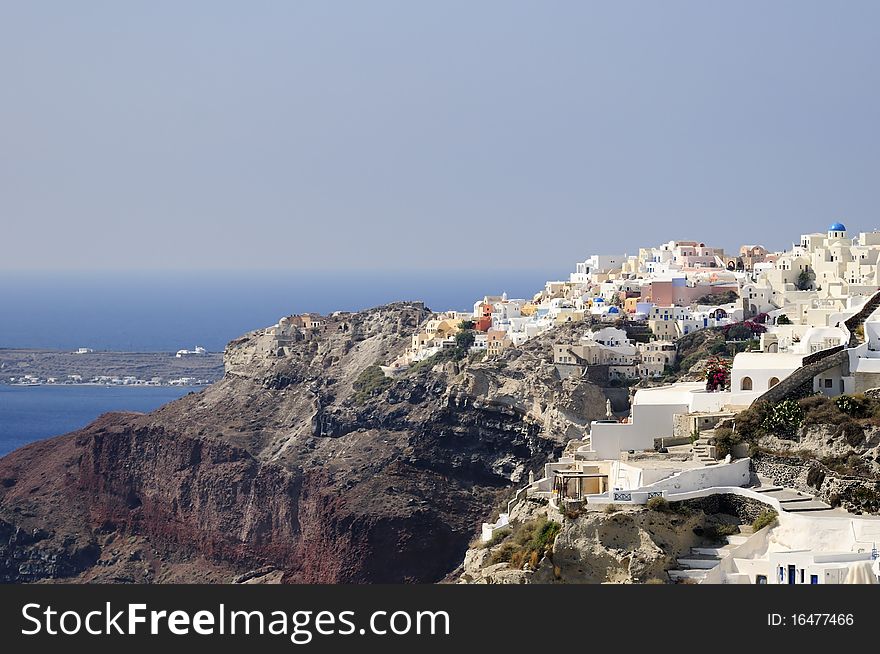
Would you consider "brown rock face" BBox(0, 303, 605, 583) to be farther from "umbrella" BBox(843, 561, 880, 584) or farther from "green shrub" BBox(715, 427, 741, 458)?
"umbrella" BBox(843, 561, 880, 584)

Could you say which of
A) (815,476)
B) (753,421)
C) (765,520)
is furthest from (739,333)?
(765,520)

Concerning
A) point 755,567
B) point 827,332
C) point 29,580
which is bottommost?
point 29,580

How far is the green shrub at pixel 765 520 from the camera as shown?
35531 mm

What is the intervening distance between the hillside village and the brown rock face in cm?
314

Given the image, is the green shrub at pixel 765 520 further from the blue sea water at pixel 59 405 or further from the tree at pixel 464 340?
the blue sea water at pixel 59 405

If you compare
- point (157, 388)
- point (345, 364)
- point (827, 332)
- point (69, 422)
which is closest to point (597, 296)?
point (345, 364)

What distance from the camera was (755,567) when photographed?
33531 mm

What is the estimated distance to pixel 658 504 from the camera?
118ft

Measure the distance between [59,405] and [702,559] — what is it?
118 meters

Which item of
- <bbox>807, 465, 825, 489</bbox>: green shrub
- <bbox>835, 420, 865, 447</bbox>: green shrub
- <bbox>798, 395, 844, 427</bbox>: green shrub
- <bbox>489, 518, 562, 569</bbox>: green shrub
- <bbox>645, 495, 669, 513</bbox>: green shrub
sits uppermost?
<bbox>798, 395, 844, 427</bbox>: green shrub

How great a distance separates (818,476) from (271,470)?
51.3 m

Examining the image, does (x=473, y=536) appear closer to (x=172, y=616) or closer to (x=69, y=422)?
(x=172, y=616)

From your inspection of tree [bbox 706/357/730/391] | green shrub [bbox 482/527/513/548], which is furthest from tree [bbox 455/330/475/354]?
green shrub [bbox 482/527/513/548]

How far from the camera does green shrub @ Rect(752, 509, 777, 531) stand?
117 feet
